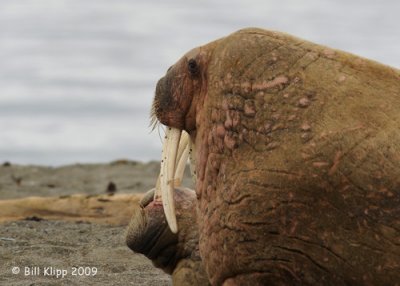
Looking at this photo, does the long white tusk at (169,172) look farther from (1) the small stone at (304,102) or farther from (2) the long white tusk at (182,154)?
(1) the small stone at (304,102)

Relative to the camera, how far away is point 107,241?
28.8 ft

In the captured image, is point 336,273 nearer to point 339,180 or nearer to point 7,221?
point 339,180

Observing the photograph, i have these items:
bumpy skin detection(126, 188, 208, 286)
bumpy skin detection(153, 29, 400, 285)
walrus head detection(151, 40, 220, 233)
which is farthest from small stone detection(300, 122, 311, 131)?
bumpy skin detection(126, 188, 208, 286)

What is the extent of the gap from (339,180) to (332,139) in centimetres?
18

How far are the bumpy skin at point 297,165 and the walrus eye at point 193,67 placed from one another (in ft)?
0.38

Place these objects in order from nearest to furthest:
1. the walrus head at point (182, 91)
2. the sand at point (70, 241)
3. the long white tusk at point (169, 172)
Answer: the walrus head at point (182, 91), the long white tusk at point (169, 172), the sand at point (70, 241)

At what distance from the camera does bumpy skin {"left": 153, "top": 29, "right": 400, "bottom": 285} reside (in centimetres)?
413

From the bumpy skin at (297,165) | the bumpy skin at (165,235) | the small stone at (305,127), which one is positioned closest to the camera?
the bumpy skin at (297,165)

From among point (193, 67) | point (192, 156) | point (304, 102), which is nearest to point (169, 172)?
point (192, 156)

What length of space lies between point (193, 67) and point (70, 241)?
4220mm

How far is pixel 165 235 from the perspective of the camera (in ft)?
20.8

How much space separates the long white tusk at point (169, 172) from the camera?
500 centimetres

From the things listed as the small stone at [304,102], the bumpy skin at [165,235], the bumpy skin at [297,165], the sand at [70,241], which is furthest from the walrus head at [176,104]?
the sand at [70,241]

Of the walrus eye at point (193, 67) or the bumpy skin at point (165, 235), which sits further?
the bumpy skin at point (165, 235)
